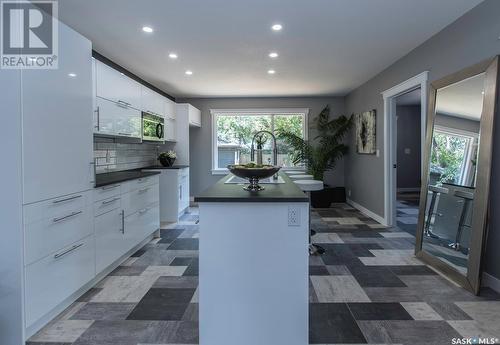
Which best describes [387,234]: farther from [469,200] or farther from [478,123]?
[478,123]

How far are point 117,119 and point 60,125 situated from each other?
5.18 ft

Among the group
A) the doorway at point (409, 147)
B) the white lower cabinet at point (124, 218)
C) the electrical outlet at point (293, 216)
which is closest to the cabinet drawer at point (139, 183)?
the white lower cabinet at point (124, 218)

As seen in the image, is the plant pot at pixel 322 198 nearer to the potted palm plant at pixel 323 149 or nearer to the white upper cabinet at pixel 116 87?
the potted palm plant at pixel 323 149

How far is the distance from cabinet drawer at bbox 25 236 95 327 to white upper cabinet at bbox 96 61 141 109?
68.0 inches

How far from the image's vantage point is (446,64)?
11.1 ft

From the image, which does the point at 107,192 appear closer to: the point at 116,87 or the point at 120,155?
the point at 116,87

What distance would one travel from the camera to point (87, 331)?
213cm

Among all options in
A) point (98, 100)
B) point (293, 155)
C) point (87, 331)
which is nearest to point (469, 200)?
point (87, 331)

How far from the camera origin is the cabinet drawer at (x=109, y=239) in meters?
2.85

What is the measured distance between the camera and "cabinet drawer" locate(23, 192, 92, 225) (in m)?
2.00

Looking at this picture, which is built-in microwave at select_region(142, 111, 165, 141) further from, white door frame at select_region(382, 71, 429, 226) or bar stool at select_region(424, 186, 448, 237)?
bar stool at select_region(424, 186, 448, 237)

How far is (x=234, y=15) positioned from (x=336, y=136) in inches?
177

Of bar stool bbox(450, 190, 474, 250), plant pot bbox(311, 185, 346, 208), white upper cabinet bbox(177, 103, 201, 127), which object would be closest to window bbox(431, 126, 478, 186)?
bar stool bbox(450, 190, 474, 250)

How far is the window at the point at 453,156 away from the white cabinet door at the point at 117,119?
11.9ft
